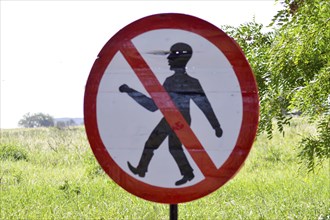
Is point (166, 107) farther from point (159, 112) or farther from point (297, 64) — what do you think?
point (297, 64)

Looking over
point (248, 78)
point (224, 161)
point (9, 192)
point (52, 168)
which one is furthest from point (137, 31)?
point (52, 168)

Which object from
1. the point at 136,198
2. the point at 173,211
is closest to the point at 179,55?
the point at 173,211

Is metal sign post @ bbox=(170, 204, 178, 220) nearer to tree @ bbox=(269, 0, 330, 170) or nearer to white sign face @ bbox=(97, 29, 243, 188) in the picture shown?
white sign face @ bbox=(97, 29, 243, 188)

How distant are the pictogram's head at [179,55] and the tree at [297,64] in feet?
5.79

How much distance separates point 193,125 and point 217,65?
1.06ft

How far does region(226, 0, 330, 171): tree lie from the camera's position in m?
4.21

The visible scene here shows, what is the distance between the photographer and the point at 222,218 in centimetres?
527

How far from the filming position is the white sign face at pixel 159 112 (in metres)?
2.58

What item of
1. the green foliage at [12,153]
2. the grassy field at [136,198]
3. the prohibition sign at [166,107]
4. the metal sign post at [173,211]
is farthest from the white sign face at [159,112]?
the green foliage at [12,153]

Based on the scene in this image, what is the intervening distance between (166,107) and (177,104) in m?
0.06

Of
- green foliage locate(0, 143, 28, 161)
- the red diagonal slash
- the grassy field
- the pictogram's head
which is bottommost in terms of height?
green foliage locate(0, 143, 28, 161)

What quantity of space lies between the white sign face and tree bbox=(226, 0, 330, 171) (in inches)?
69.1

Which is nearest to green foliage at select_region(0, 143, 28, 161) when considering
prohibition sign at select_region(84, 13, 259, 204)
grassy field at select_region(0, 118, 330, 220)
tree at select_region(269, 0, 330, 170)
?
grassy field at select_region(0, 118, 330, 220)

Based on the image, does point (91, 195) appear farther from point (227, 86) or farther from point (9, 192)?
point (227, 86)
